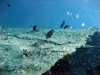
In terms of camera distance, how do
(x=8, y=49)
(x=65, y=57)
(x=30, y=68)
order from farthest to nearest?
(x=8, y=49) < (x=65, y=57) < (x=30, y=68)

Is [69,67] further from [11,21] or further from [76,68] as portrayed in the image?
[11,21]

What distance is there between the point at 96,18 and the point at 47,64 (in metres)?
189

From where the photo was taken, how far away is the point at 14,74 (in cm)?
545

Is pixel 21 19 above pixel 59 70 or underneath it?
above

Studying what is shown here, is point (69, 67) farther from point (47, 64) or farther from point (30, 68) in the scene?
point (30, 68)

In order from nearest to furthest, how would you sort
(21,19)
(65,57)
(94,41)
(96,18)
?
1. (65,57)
2. (94,41)
3. (21,19)
4. (96,18)

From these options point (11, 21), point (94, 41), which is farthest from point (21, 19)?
point (94, 41)

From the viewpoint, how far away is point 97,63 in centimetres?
579

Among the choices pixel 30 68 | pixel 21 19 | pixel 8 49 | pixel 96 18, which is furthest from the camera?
pixel 96 18

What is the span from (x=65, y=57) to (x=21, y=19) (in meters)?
106

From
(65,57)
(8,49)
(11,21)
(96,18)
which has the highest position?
(96,18)

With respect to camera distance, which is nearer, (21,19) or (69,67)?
(69,67)

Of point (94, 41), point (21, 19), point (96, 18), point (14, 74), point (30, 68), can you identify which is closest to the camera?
point (14, 74)

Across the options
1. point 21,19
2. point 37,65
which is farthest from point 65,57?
point 21,19
